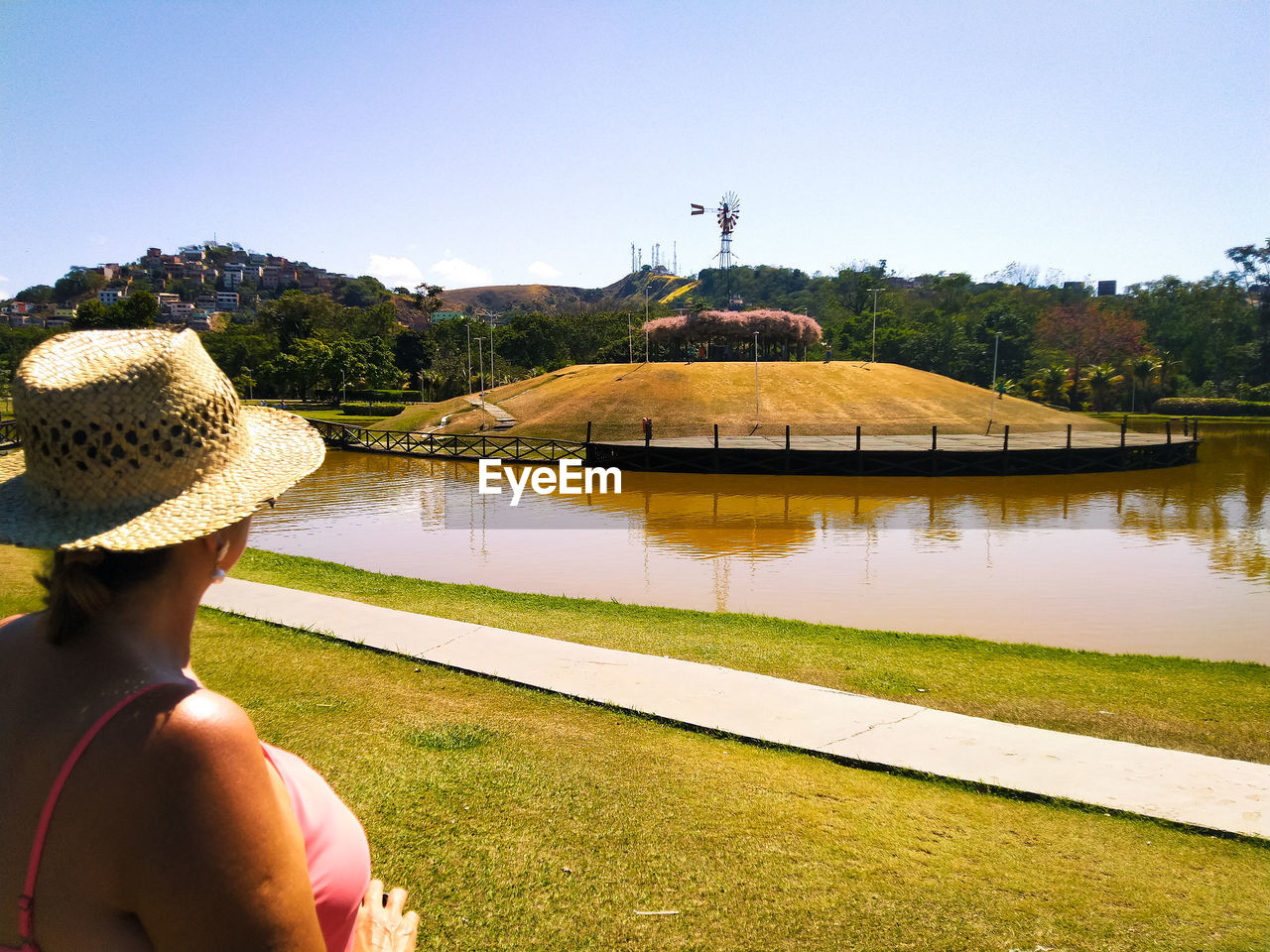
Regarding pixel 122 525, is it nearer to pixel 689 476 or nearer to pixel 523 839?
pixel 523 839

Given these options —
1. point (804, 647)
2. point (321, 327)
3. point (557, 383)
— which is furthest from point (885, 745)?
point (321, 327)

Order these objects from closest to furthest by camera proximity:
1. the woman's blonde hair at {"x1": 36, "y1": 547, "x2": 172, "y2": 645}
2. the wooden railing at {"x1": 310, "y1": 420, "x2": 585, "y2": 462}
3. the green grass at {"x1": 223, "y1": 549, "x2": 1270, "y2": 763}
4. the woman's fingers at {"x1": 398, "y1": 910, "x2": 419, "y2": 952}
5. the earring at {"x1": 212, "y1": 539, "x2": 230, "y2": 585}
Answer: the woman's blonde hair at {"x1": 36, "y1": 547, "x2": 172, "y2": 645}
the earring at {"x1": 212, "y1": 539, "x2": 230, "y2": 585}
the woman's fingers at {"x1": 398, "y1": 910, "x2": 419, "y2": 952}
the green grass at {"x1": 223, "y1": 549, "x2": 1270, "y2": 763}
the wooden railing at {"x1": 310, "y1": 420, "x2": 585, "y2": 462}

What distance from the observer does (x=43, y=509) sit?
1515mm

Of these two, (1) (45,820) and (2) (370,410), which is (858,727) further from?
(2) (370,410)

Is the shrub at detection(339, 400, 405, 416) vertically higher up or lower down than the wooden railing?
higher up

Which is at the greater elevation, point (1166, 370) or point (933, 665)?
point (1166, 370)

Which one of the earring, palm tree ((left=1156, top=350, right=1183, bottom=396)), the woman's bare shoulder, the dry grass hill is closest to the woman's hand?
the woman's bare shoulder

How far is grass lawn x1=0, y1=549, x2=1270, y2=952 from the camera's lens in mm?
3477

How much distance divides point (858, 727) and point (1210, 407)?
85.9m

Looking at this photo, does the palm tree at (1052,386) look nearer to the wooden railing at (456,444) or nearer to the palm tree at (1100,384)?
the palm tree at (1100,384)

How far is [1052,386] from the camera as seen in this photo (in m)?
78.8

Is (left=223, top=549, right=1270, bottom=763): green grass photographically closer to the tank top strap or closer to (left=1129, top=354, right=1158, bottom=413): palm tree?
the tank top strap

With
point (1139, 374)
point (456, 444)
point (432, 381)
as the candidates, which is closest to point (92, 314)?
point (456, 444)

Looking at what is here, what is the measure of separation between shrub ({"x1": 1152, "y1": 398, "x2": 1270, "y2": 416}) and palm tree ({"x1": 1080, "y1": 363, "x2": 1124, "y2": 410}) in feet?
13.2
